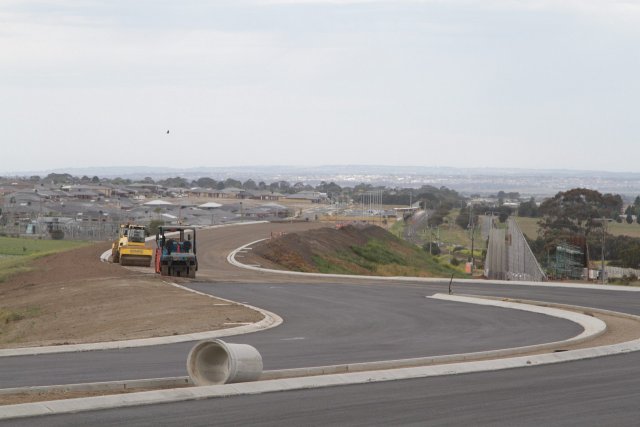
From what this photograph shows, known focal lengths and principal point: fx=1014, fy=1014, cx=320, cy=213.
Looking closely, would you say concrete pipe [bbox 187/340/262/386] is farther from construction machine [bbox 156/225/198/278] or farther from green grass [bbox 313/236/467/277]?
green grass [bbox 313/236/467/277]

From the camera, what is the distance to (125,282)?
135 feet

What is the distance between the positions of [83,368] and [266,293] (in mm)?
21115

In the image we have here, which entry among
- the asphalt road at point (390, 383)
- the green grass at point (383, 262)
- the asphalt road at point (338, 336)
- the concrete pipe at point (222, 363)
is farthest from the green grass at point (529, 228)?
the concrete pipe at point (222, 363)

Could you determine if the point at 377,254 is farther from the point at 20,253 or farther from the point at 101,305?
the point at 101,305

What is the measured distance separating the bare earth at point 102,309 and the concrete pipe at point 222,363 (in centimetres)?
1037

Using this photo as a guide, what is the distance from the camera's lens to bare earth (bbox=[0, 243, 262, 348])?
27453 mm

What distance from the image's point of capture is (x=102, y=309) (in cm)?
3394

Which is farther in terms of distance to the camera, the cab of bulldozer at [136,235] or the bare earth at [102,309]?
the cab of bulldozer at [136,235]

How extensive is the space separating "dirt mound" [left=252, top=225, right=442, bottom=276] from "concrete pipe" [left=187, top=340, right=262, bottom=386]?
158 ft

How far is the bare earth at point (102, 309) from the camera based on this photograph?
27.5 m

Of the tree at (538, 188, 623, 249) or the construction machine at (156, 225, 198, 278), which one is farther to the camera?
the tree at (538, 188, 623, 249)

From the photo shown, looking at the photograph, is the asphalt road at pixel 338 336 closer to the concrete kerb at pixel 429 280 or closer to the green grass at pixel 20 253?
the concrete kerb at pixel 429 280

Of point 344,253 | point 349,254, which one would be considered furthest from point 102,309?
point 349,254

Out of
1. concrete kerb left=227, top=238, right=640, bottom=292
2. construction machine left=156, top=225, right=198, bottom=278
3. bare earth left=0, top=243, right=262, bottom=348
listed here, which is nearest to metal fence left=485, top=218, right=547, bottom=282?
concrete kerb left=227, top=238, right=640, bottom=292
